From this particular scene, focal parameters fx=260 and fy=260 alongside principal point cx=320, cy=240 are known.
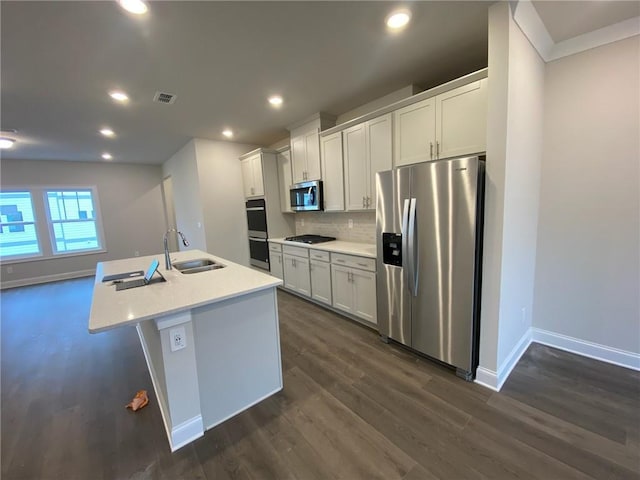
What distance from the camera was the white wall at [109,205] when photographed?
18.9 feet

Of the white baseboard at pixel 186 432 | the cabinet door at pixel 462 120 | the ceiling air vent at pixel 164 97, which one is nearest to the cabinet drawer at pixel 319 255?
the cabinet door at pixel 462 120

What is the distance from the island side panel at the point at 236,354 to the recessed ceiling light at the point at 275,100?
92.5 inches

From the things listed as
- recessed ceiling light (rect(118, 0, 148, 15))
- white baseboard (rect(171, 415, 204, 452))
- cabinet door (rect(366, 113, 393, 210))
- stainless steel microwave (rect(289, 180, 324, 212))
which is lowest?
white baseboard (rect(171, 415, 204, 452))

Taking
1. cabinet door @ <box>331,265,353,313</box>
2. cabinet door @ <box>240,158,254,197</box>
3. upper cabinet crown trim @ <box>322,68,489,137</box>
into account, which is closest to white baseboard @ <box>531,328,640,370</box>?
cabinet door @ <box>331,265,353,313</box>

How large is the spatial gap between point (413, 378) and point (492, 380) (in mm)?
576

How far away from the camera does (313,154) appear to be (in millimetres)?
3859

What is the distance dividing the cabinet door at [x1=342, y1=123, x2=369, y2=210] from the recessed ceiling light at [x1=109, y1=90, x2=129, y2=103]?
8.20ft

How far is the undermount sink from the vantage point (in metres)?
2.63

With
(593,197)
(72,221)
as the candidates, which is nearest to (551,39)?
(593,197)

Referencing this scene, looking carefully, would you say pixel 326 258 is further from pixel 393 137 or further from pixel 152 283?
pixel 152 283

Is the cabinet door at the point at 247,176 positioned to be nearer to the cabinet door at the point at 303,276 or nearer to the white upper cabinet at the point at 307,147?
the white upper cabinet at the point at 307,147

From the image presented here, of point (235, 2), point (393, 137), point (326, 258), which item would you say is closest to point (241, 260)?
point (326, 258)

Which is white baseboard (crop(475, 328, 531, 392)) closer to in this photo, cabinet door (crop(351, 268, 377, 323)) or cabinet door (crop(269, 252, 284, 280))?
cabinet door (crop(351, 268, 377, 323))

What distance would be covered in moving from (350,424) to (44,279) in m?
7.78
